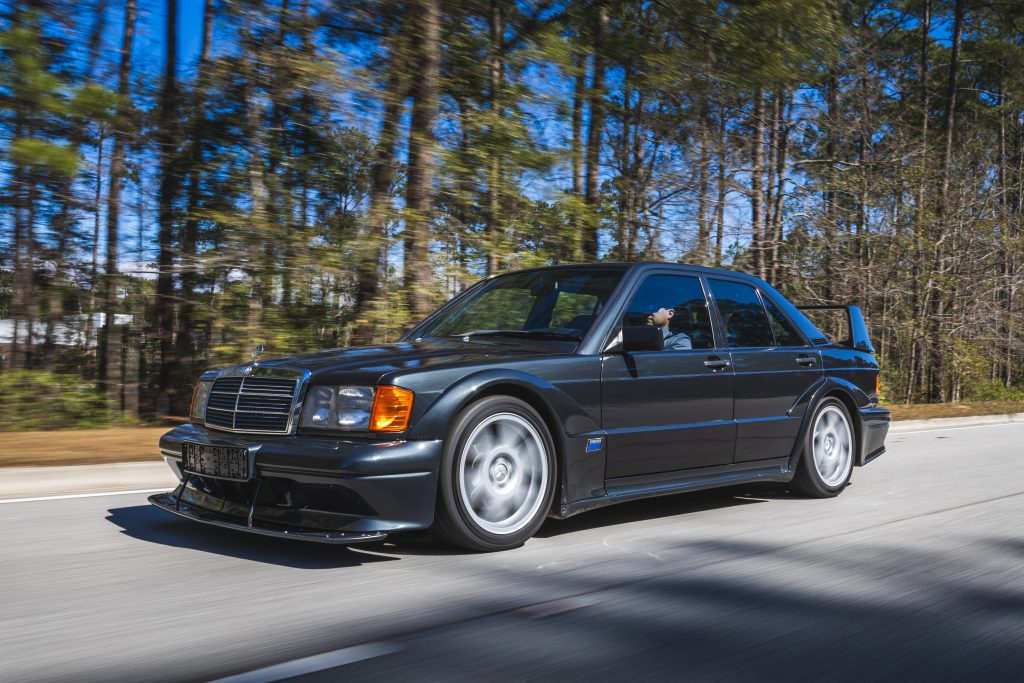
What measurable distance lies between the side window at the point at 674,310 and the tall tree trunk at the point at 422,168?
19.5ft

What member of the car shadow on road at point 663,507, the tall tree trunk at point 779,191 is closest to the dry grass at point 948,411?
the tall tree trunk at point 779,191

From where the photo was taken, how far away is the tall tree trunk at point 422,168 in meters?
11.4

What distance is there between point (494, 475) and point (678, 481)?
54.4 inches

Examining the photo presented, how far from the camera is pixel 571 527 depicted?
211 inches

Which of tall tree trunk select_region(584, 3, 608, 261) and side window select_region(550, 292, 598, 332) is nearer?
side window select_region(550, 292, 598, 332)

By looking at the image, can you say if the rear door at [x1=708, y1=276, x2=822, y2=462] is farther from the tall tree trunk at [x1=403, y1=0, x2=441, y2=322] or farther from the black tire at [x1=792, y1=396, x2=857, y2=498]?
the tall tree trunk at [x1=403, y1=0, x2=441, y2=322]

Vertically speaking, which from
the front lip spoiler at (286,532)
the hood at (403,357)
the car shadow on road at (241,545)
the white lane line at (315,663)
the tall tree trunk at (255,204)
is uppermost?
the tall tree trunk at (255,204)

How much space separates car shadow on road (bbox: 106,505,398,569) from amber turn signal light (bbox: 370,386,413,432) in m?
0.69

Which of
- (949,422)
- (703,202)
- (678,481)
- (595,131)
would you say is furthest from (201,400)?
(949,422)

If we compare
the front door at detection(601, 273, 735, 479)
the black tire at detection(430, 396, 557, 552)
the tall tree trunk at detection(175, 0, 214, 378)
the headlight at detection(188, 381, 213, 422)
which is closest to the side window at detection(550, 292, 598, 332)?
the front door at detection(601, 273, 735, 479)

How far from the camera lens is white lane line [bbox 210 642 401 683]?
2.78m

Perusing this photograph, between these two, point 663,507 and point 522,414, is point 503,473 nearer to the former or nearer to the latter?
point 522,414

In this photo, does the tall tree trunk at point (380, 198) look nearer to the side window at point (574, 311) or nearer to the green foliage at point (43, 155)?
the green foliage at point (43, 155)

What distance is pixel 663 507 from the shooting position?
612cm
